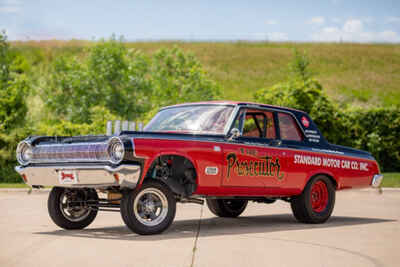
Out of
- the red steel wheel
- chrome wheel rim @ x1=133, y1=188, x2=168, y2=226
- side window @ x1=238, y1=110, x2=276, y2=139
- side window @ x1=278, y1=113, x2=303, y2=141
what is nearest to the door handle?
side window @ x1=238, y1=110, x2=276, y2=139

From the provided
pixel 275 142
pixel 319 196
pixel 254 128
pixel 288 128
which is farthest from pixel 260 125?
pixel 319 196

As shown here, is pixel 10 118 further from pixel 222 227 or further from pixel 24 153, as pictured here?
pixel 222 227

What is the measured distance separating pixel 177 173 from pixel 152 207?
2.73 feet

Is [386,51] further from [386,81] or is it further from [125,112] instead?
[125,112]

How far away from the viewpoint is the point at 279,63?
9050 centimetres

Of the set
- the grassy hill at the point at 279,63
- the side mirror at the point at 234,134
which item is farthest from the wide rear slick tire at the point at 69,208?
the grassy hill at the point at 279,63

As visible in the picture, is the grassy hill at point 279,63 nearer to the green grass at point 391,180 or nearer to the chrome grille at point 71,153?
the green grass at point 391,180

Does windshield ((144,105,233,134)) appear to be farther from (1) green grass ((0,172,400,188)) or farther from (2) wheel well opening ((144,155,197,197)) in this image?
(1) green grass ((0,172,400,188))

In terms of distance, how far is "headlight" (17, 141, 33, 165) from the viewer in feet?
28.9

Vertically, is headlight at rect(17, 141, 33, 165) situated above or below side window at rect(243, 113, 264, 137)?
below

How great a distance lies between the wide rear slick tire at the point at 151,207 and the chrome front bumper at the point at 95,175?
0.32 metres

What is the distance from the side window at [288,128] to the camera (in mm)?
10164

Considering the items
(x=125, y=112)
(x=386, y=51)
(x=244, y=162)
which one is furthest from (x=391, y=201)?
(x=386, y=51)

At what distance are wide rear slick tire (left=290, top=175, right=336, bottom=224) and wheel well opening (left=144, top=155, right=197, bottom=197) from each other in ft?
7.62
